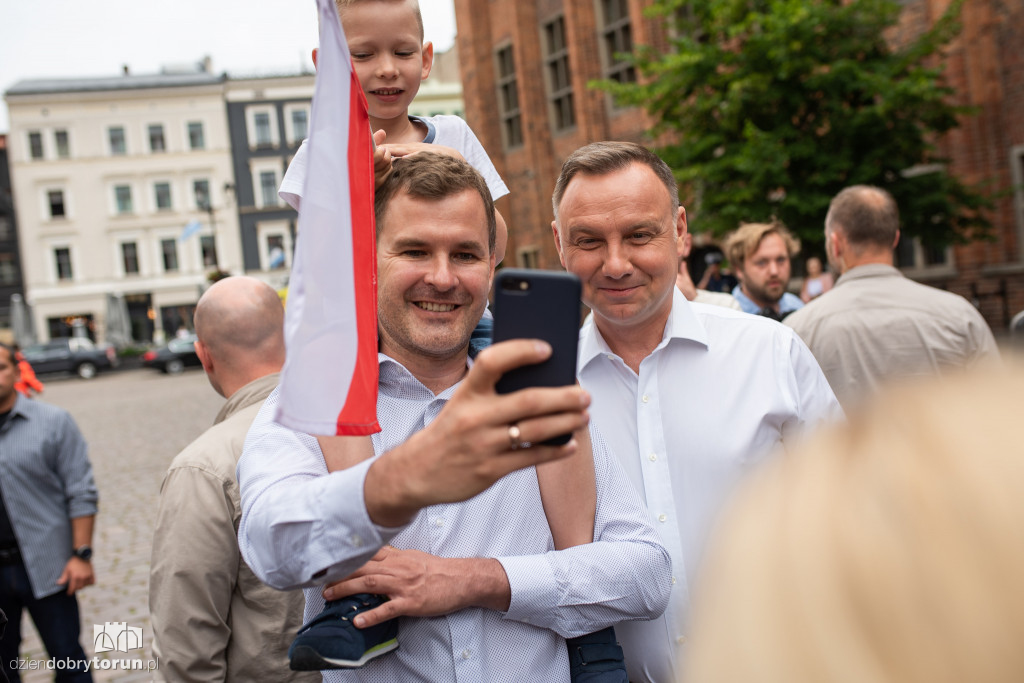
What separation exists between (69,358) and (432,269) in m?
41.1

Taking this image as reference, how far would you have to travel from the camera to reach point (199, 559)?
8.78 ft

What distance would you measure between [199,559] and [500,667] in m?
1.23

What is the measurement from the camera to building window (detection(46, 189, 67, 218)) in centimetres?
5144

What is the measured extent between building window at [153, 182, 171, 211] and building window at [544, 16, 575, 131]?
38.7 meters

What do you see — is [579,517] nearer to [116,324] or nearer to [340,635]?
[340,635]

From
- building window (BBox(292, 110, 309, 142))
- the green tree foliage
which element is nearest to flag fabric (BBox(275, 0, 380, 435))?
the green tree foliage

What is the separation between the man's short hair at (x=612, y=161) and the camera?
265 cm

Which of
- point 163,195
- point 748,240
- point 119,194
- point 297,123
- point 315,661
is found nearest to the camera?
point 315,661

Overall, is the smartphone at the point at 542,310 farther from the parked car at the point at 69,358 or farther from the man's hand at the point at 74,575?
the parked car at the point at 69,358

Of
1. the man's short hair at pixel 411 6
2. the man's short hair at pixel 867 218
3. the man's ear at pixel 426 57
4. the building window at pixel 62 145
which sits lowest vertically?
the man's short hair at pixel 867 218

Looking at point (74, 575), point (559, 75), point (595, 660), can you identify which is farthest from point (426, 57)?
point (559, 75)

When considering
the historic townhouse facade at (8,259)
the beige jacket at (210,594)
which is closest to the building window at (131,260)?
the historic townhouse facade at (8,259)

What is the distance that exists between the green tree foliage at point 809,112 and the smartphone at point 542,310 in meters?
9.67

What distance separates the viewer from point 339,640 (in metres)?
1.69
